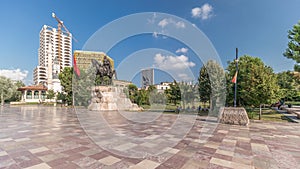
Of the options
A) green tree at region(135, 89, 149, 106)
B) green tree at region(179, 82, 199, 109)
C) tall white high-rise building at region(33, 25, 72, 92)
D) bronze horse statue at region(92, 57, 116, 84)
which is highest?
tall white high-rise building at region(33, 25, 72, 92)

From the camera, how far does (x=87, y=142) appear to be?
5965mm

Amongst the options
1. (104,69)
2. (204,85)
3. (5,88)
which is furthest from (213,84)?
(5,88)

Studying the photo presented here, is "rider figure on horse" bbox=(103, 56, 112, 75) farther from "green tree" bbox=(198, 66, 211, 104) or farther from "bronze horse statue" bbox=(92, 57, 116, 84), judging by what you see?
"green tree" bbox=(198, 66, 211, 104)

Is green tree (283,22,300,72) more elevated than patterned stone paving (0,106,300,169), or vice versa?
green tree (283,22,300,72)

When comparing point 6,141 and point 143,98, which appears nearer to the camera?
point 6,141

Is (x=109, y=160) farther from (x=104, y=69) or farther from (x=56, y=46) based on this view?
(x=56, y=46)

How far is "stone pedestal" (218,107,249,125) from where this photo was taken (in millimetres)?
10836

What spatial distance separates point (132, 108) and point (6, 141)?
17461 mm

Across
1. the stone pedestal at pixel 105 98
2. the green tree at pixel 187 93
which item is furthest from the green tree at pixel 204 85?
the stone pedestal at pixel 105 98

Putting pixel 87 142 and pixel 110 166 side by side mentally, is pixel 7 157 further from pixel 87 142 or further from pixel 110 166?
pixel 110 166

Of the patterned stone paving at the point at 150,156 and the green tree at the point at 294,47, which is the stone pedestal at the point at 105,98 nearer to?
the patterned stone paving at the point at 150,156

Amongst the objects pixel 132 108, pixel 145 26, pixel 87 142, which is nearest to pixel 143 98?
pixel 132 108

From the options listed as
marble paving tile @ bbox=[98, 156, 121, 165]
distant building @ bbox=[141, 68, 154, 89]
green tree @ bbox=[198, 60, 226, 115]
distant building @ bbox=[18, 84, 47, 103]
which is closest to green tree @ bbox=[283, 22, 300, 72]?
green tree @ bbox=[198, 60, 226, 115]

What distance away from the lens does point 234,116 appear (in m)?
11.2
